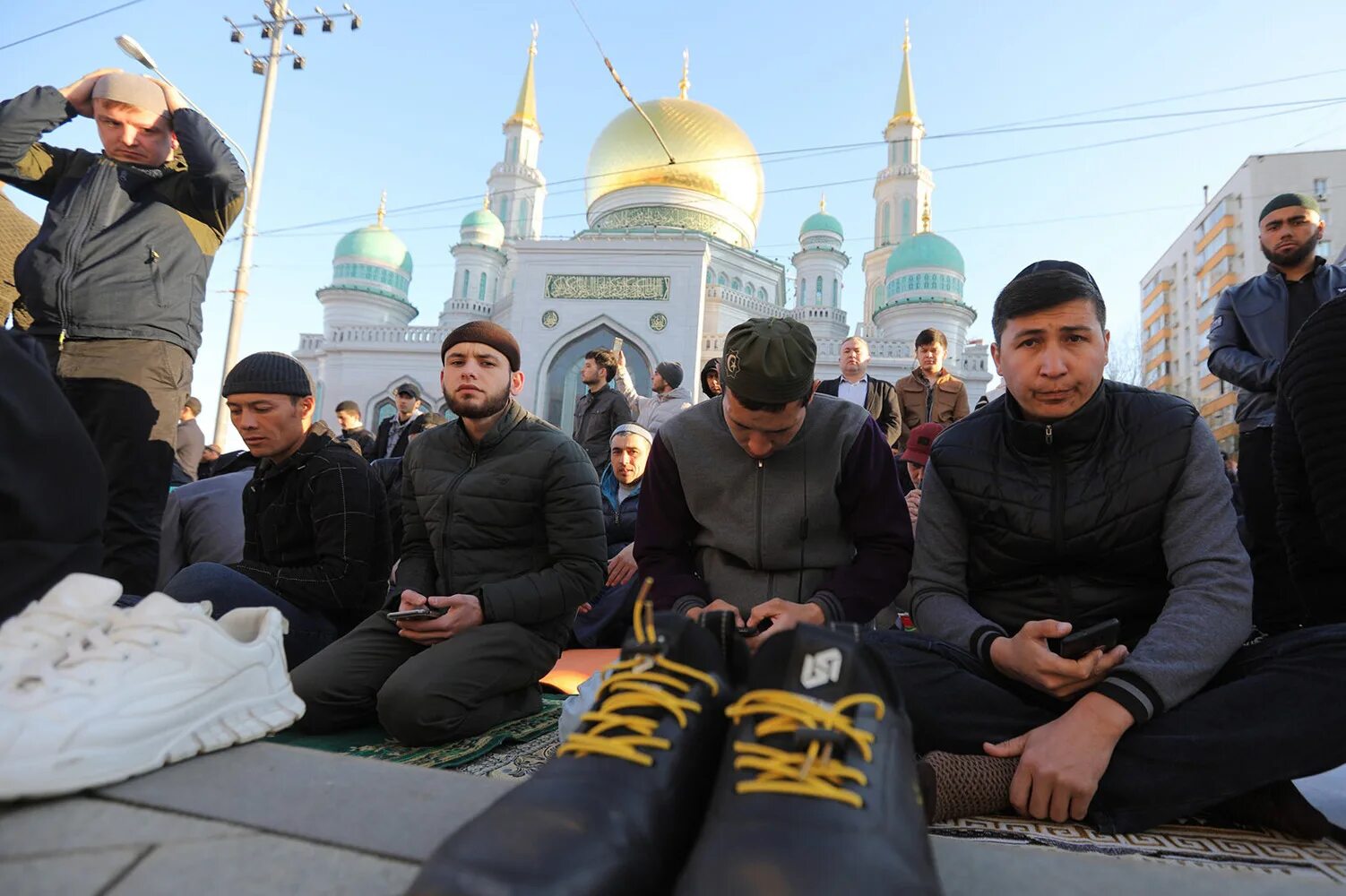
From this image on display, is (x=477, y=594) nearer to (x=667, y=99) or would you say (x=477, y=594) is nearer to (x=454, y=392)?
(x=454, y=392)

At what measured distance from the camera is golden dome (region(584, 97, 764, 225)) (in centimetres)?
2367

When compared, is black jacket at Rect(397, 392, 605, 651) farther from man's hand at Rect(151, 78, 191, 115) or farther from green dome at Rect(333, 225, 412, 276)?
green dome at Rect(333, 225, 412, 276)

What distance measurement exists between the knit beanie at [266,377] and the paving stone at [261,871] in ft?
6.46

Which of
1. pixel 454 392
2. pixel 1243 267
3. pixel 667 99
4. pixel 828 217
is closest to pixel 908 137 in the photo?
pixel 828 217

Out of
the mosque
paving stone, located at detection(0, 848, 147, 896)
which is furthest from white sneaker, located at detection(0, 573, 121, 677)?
the mosque

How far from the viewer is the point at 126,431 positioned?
2.56 m

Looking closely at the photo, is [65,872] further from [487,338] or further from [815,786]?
[487,338]

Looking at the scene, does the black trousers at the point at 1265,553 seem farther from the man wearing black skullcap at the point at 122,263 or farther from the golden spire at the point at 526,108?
the golden spire at the point at 526,108

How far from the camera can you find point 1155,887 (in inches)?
29.8

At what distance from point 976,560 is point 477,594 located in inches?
55.3

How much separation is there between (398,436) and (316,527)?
449cm

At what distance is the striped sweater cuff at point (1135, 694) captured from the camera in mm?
1386

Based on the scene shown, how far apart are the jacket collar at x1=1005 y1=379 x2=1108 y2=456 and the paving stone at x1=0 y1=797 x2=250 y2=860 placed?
1556mm

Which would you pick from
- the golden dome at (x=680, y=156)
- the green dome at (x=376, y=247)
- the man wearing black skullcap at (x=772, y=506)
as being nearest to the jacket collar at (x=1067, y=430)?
the man wearing black skullcap at (x=772, y=506)
